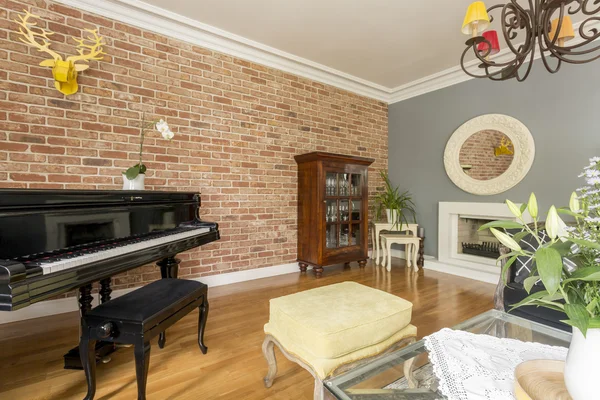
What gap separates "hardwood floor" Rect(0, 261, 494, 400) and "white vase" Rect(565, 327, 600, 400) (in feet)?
3.73

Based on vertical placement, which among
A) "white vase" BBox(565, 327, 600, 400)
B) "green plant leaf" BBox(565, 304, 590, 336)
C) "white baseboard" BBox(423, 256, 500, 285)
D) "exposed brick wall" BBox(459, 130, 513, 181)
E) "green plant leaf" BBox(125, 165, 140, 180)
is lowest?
"white baseboard" BBox(423, 256, 500, 285)

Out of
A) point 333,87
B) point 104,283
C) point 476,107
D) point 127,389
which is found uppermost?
point 333,87

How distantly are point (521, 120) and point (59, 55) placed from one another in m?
4.68

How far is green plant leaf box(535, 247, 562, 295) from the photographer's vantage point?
1.91ft

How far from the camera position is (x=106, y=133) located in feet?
8.66

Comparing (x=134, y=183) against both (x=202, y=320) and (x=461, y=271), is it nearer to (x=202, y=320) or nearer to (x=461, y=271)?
(x=202, y=320)

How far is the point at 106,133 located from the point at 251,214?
1.63 m

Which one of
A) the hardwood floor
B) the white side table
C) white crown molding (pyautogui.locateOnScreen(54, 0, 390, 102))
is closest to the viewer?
the hardwood floor

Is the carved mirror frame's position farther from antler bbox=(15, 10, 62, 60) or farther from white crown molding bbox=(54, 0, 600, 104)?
antler bbox=(15, 10, 62, 60)

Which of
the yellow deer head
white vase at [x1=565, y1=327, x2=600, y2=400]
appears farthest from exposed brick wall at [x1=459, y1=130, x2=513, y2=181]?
white vase at [x1=565, y1=327, x2=600, y2=400]

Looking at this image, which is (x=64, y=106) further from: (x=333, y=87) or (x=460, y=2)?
(x=460, y=2)

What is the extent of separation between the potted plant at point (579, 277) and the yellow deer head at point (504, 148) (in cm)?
341

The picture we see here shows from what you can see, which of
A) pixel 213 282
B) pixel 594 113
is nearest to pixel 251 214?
pixel 213 282

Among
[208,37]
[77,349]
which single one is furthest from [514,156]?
[77,349]
